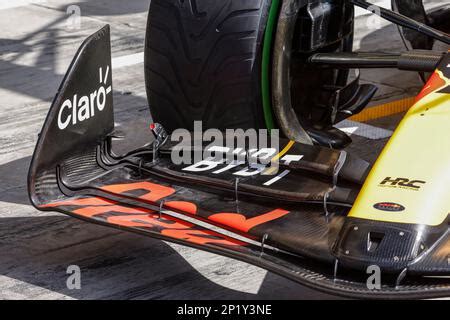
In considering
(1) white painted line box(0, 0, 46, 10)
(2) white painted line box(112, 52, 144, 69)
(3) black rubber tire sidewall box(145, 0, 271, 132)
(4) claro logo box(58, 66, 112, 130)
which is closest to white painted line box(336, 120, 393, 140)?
(3) black rubber tire sidewall box(145, 0, 271, 132)

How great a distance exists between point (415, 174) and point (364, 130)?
2.38 meters

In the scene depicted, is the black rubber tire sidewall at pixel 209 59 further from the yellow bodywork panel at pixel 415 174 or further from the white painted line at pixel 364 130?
the white painted line at pixel 364 130

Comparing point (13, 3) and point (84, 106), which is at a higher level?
point (84, 106)

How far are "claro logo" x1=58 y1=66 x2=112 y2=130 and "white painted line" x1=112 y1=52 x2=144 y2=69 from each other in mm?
3044

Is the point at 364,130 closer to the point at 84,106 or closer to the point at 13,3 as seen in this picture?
the point at 84,106

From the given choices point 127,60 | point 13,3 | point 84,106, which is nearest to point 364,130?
point 127,60

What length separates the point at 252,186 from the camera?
14.6 feet

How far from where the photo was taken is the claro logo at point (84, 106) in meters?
4.54

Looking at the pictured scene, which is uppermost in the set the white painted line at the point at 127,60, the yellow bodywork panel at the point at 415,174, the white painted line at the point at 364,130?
the yellow bodywork panel at the point at 415,174

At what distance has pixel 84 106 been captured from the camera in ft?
15.3

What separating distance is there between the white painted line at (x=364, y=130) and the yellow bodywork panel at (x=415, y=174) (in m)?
1.90

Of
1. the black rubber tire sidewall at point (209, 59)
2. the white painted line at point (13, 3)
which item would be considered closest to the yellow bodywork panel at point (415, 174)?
the black rubber tire sidewall at point (209, 59)

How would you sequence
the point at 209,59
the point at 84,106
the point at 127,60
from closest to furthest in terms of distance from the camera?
the point at 84,106 → the point at 209,59 → the point at 127,60
